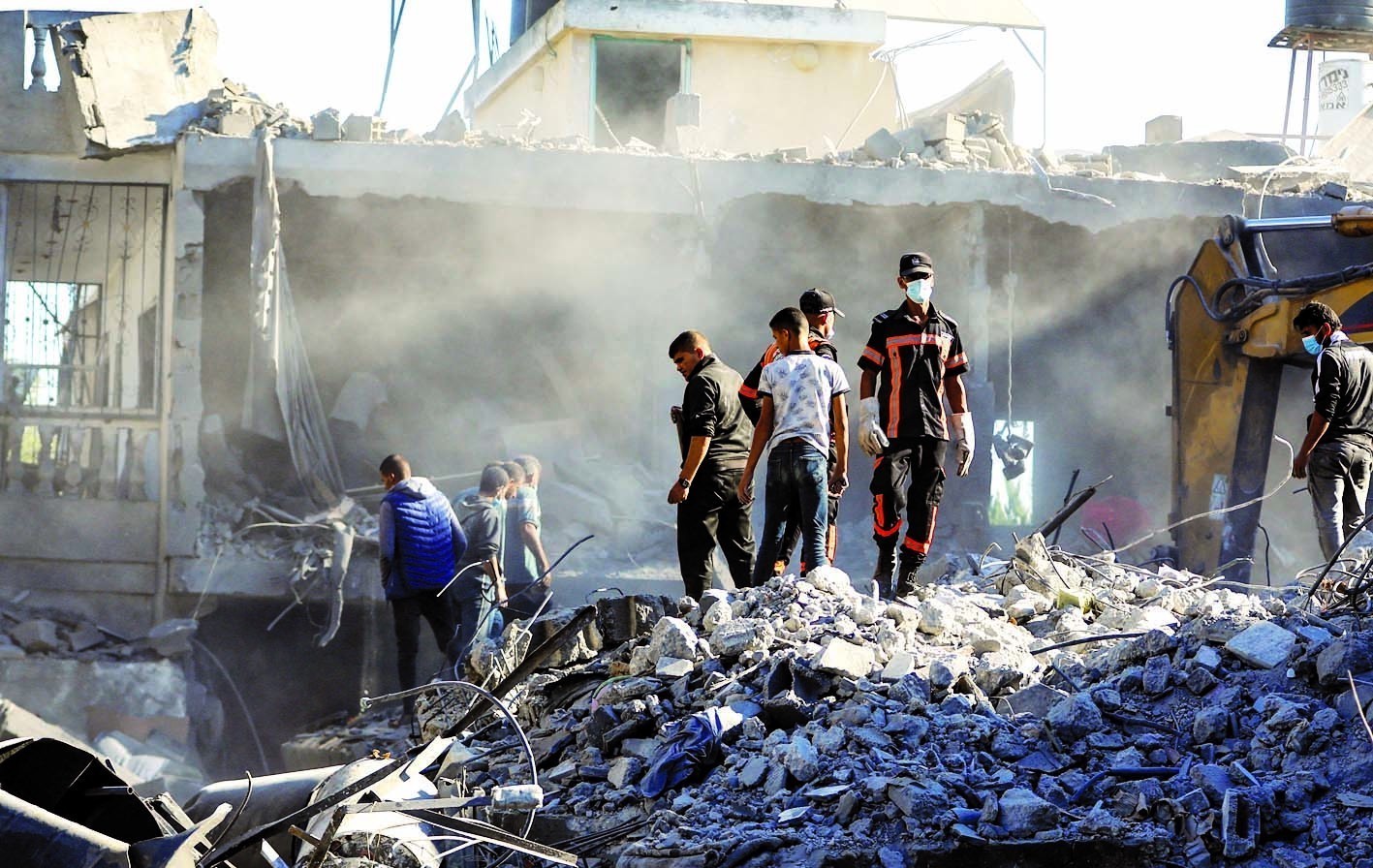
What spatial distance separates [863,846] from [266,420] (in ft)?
26.8

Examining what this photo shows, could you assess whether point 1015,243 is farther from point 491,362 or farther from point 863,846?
point 863,846

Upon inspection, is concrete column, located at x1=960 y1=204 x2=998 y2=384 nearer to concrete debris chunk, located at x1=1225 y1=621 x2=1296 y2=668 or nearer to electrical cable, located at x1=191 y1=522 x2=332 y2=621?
electrical cable, located at x1=191 y1=522 x2=332 y2=621

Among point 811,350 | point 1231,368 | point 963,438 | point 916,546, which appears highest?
point 811,350

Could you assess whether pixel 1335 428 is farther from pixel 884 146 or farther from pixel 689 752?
pixel 884 146

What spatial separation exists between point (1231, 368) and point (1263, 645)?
5.33 meters

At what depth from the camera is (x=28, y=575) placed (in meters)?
11.9

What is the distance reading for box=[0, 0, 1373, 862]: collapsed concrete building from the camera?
1175 cm

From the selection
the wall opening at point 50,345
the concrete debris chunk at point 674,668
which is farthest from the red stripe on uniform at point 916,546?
the wall opening at point 50,345

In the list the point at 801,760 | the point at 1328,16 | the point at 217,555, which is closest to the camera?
the point at 801,760

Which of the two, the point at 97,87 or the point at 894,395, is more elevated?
the point at 97,87

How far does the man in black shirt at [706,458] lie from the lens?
7.00 m

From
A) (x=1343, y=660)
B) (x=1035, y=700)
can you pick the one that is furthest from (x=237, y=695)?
(x=1343, y=660)

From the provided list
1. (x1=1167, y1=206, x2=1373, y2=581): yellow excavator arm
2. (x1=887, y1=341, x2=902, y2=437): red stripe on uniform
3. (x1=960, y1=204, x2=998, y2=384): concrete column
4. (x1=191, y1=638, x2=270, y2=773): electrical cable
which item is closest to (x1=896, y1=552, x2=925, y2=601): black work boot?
(x1=887, y1=341, x2=902, y2=437): red stripe on uniform

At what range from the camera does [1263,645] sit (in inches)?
221
